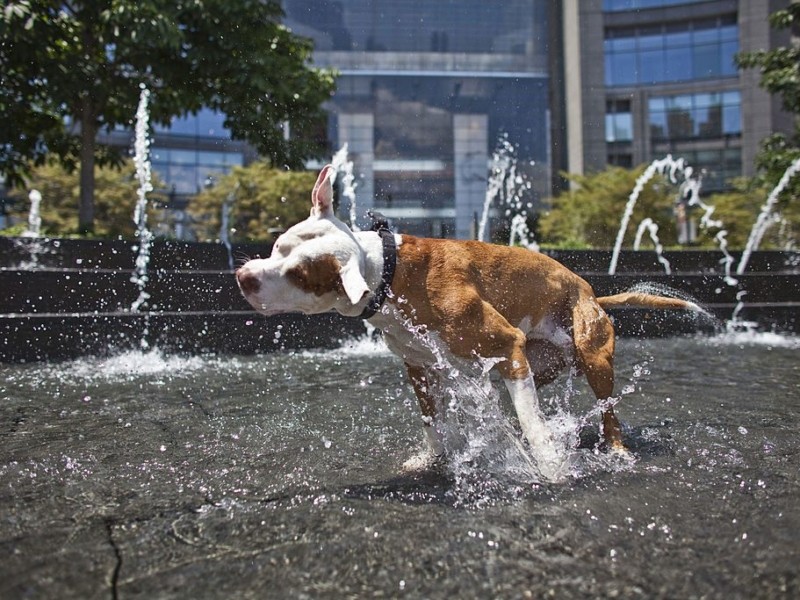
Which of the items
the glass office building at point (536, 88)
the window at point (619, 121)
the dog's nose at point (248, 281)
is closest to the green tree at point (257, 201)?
the glass office building at point (536, 88)

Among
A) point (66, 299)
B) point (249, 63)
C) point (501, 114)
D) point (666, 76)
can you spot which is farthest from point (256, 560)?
point (666, 76)

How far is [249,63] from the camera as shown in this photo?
1368 centimetres

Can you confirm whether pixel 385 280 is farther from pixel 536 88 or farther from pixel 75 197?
pixel 536 88

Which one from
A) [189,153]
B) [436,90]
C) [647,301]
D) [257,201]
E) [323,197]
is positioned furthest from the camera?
[189,153]

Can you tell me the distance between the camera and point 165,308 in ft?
29.7

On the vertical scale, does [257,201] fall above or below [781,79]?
below

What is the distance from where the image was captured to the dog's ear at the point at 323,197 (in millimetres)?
3119

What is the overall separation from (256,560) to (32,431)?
2536 millimetres

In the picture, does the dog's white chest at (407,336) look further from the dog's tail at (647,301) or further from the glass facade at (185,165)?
the glass facade at (185,165)

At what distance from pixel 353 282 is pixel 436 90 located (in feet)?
153

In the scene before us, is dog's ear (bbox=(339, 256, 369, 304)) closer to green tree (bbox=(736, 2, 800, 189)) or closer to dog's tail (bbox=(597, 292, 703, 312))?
dog's tail (bbox=(597, 292, 703, 312))

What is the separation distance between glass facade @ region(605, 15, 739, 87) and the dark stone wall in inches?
1629

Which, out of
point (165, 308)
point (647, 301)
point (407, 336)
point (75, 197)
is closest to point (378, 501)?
point (407, 336)

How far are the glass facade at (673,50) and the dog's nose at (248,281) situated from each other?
49.8 m
